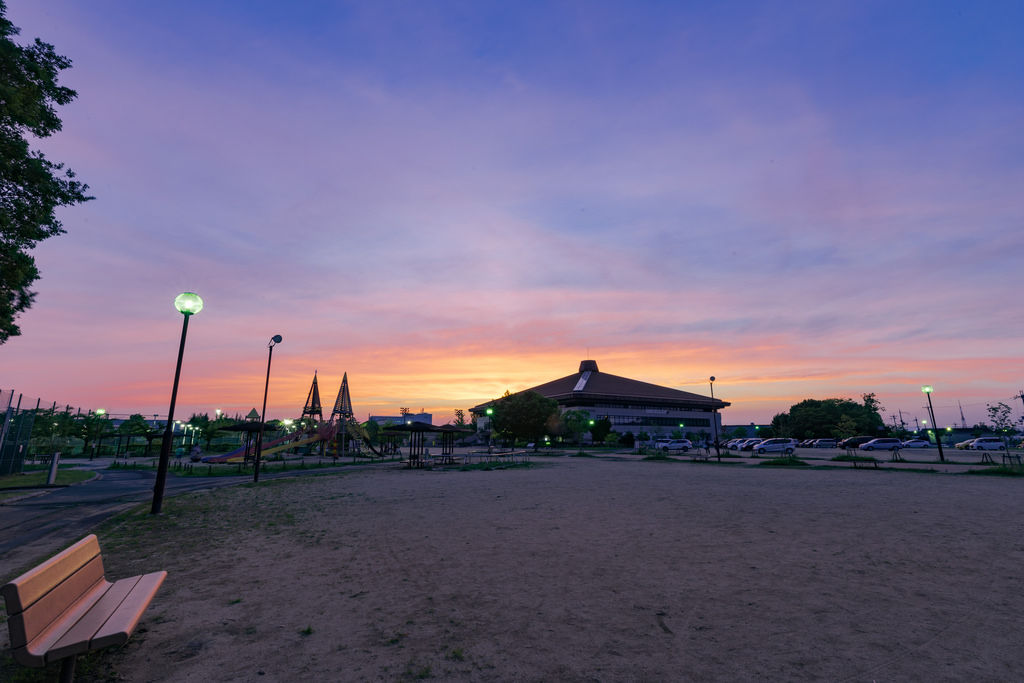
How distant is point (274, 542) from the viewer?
8.83m

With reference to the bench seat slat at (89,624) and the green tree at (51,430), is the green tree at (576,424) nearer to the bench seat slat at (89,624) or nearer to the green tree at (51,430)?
the green tree at (51,430)

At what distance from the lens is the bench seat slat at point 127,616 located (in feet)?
11.6

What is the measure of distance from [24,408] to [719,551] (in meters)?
32.2

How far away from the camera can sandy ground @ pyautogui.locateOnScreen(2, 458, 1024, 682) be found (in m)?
4.23

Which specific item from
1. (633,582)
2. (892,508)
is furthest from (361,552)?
(892,508)

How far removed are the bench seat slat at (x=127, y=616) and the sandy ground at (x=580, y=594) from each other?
516 mm

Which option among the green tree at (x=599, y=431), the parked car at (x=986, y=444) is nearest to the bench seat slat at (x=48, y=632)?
the parked car at (x=986, y=444)

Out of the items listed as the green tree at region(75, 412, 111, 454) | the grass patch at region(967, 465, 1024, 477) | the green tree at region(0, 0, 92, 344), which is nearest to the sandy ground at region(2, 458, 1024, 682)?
the green tree at region(0, 0, 92, 344)

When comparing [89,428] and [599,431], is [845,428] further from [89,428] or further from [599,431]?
[89,428]

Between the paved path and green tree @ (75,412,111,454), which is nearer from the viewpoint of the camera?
the paved path

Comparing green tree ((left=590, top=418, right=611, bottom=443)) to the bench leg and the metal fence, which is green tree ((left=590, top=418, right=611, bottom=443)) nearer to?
the metal fence

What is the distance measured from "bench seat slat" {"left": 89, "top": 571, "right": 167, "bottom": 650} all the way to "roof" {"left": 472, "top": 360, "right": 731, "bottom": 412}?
107138 millimetres

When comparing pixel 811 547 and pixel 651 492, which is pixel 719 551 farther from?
pixel 651 492

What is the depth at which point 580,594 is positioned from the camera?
6.05 m
